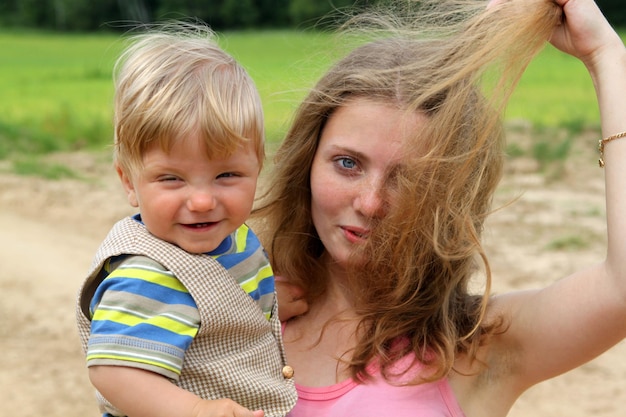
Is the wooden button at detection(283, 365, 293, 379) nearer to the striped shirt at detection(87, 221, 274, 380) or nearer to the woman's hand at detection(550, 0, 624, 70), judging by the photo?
the striped shirt at detection(87, 221, 274, 380)

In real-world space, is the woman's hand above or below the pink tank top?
above

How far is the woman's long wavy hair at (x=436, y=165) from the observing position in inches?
79.4

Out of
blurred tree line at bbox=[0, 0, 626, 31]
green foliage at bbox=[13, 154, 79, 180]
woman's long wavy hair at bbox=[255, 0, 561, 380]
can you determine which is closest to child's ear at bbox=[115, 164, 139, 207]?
woman's long wavy hair at bbox=[255, 0, 561, 380]

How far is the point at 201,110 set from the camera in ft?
5.56

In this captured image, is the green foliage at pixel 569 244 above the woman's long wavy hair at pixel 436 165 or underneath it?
underneath

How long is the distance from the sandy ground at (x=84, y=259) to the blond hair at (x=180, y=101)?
5.12 feet

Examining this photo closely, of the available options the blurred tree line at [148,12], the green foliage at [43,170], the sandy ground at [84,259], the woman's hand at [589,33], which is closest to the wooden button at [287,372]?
the woman's hand at [589,33]

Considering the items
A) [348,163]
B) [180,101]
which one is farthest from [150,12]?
[180,101]

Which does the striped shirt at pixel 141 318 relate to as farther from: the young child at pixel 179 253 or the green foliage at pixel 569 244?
the green foliage at pixel 569 244

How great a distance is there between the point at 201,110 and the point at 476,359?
87 centimetres

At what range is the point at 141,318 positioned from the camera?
164 cm

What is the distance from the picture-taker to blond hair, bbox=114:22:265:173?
1.68m

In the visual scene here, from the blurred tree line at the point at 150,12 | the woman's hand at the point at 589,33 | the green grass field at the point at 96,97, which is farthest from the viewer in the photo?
the blurred tree line at the point at 150,12

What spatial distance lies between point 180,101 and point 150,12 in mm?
46587
